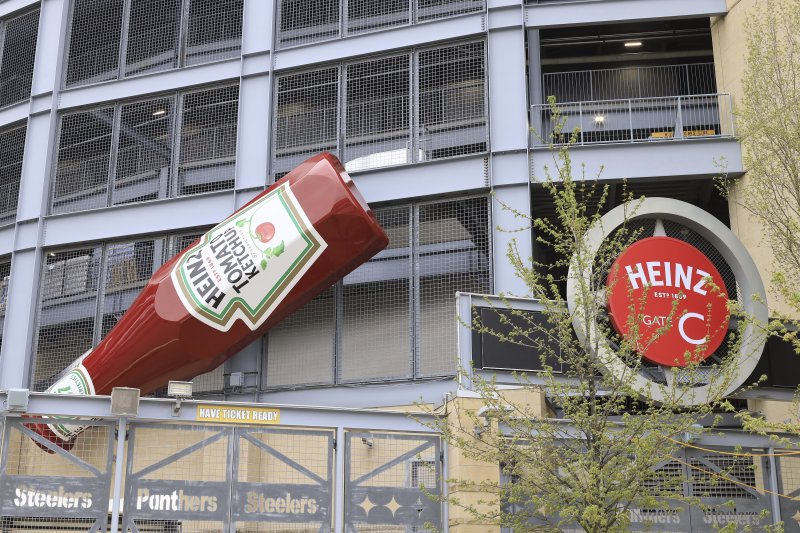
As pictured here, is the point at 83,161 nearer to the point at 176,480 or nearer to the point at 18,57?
the point at 18,57

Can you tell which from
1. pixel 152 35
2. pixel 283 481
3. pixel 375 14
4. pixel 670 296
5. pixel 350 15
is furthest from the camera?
pixel 152 35

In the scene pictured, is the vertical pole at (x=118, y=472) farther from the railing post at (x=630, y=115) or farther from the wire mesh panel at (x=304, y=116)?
the railing post at (x=630, y=115)

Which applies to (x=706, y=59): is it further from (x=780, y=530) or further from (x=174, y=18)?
(x=780, y=530)

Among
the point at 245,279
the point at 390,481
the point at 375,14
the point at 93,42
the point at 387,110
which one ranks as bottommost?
the point at 390,481

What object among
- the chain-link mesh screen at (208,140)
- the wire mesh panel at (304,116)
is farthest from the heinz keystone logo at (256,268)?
the chain-link mesh screen at (208,140)

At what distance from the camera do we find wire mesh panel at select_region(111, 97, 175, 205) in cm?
2358

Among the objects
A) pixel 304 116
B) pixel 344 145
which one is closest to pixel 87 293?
pixel 304 116

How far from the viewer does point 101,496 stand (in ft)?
44.6

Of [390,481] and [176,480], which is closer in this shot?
[176,480]

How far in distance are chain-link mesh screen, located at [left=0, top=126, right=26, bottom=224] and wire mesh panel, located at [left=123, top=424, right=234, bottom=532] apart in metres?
14.1

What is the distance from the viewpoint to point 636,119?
2317 cm

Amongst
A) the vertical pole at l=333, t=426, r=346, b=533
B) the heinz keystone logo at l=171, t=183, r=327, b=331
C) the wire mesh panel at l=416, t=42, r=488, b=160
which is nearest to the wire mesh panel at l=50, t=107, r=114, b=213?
the heinz keystone logo at l=171, t=183, r=327, b=331

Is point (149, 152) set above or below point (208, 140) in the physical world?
below

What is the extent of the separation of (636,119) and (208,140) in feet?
32.7
